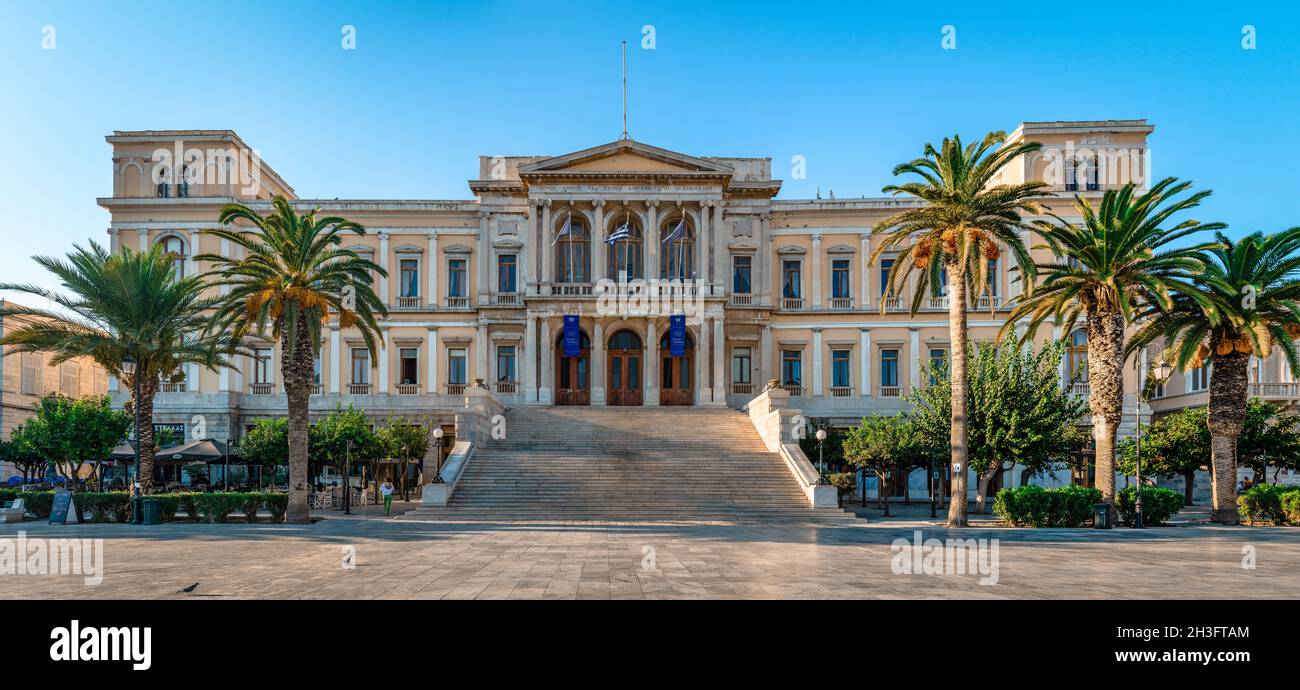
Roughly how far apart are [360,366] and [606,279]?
13.8 meters

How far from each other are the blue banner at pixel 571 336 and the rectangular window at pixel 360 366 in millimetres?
11020

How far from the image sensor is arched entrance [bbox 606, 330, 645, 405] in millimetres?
48031

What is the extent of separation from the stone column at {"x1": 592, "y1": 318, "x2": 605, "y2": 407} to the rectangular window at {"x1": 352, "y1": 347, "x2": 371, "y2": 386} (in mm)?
12068

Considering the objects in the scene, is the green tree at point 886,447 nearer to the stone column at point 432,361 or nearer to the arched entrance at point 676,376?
the arched entrance at point 676,376

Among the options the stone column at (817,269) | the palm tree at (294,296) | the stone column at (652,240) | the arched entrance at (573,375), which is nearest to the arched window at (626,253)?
the stone column at (652,240)

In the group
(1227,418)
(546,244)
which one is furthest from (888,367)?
(1227,418)

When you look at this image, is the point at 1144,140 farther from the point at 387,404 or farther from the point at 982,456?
the point at 387,404

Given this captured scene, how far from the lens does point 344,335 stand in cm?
4947

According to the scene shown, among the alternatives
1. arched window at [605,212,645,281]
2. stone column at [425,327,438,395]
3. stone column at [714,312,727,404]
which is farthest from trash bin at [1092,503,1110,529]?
stone column at [425,327,438,395]

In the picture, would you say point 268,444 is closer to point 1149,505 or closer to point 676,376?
point 676,376

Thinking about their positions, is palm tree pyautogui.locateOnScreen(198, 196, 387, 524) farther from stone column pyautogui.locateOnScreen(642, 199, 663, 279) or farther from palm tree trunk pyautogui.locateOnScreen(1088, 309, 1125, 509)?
palm tree trunk pyautogui.locateOnScreen(1088, 309, 1125, 509)

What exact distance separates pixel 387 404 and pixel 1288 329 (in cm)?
3676

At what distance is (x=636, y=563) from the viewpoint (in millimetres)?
17641
